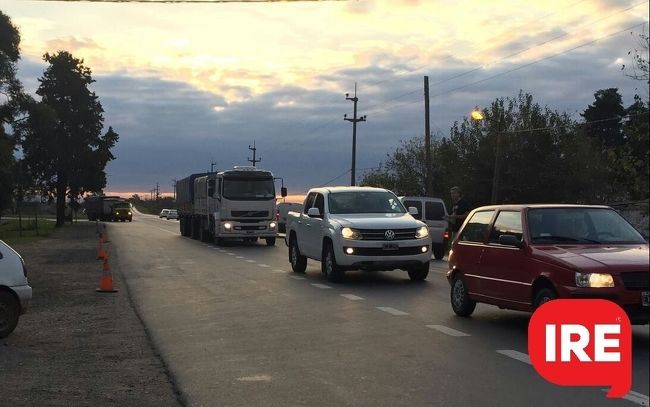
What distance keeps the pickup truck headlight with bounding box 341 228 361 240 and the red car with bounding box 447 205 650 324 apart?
4.32 m

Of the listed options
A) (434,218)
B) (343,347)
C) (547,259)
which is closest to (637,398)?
(547,259)

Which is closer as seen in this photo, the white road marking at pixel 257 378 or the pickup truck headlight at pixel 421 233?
the white road marking at pixel 257 378

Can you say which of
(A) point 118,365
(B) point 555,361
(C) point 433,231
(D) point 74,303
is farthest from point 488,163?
(B) point 555,361

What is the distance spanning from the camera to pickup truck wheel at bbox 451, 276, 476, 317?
35.3ft

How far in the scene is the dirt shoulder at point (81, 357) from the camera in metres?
6.68

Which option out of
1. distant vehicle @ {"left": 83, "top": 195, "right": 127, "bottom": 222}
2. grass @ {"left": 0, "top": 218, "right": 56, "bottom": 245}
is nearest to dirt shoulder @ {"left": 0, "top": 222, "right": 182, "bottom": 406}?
grass @ {"left": 0, "top": 218, "right": 56, "bottom": 245}

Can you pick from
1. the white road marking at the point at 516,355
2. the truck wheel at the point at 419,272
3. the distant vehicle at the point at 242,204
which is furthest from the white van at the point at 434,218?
the white road marking at the point at 516,355

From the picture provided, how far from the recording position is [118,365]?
8.03 m

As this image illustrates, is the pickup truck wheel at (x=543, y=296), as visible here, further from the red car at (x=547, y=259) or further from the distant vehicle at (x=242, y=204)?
the distant vehicle at (x=242, y=204)

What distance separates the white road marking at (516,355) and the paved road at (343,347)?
2 centimetres

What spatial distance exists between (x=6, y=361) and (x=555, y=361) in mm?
6383

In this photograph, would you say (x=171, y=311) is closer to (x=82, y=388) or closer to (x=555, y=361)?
(x=82, y=388)

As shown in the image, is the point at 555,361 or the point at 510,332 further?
the point at 510,332

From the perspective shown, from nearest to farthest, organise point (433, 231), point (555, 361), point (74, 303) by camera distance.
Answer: point (555, 361), point (74, 303), point (433, 231)
